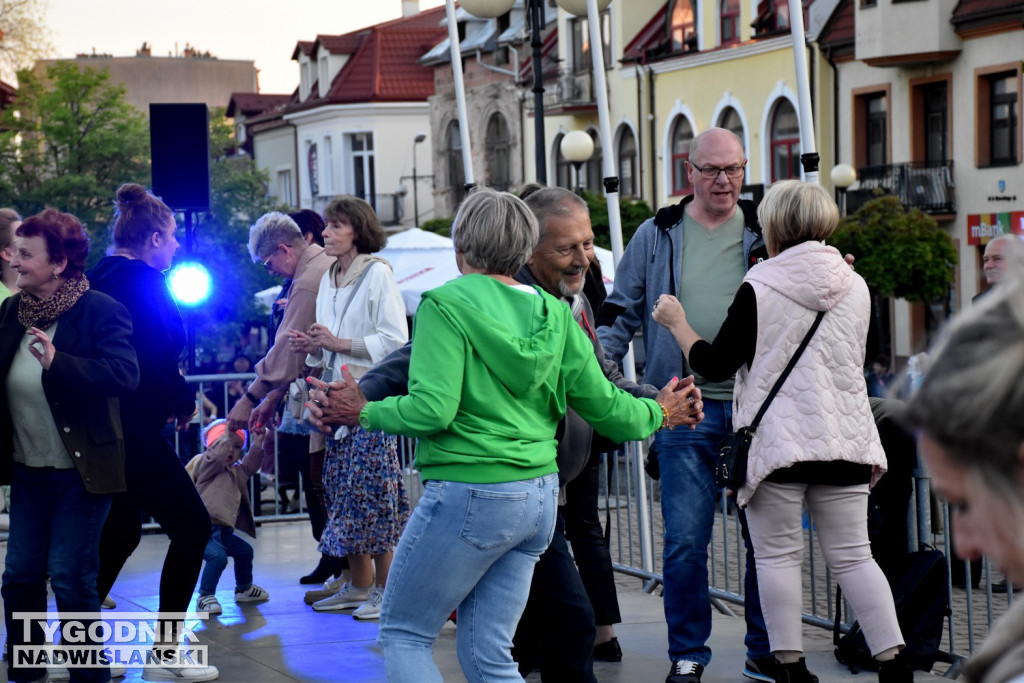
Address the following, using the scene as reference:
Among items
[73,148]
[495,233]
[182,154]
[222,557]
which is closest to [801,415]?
[495,233]

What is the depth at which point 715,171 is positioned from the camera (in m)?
5.65

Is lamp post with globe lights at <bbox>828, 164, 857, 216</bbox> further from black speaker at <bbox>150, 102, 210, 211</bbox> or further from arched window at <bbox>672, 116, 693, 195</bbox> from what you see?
black speaker at <bbox>150, 102, 210, 211</bbox>

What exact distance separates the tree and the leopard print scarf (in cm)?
3707

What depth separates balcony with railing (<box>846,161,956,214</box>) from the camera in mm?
30266

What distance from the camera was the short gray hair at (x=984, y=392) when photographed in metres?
1.64

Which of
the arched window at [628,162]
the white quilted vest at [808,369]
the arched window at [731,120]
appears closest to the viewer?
the white quilted vest at [808,369]

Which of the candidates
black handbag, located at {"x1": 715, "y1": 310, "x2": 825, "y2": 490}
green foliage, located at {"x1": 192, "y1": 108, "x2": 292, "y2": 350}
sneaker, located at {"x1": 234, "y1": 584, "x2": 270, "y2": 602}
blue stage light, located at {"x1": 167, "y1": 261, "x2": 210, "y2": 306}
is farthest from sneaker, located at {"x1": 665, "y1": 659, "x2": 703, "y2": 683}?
green foliage, located at {"x1": 192, "y1": 108, "x2": 292, "y2": 350}

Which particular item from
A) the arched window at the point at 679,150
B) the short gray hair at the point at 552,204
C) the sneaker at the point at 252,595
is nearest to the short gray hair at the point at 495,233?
the short gray hair at the point at 552,204

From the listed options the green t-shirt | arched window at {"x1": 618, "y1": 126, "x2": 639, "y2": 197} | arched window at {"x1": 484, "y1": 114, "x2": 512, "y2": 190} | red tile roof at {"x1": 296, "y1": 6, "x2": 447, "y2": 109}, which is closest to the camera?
the green t-shirt

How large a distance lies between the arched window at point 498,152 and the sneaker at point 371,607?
4080 centimetres

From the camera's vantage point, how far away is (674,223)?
19.0 ft

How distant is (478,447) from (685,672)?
6.64 ft

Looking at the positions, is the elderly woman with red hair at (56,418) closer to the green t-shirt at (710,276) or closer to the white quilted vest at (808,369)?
the green t-shirt at (710,276)

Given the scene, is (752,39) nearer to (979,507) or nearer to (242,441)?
(242,441)
